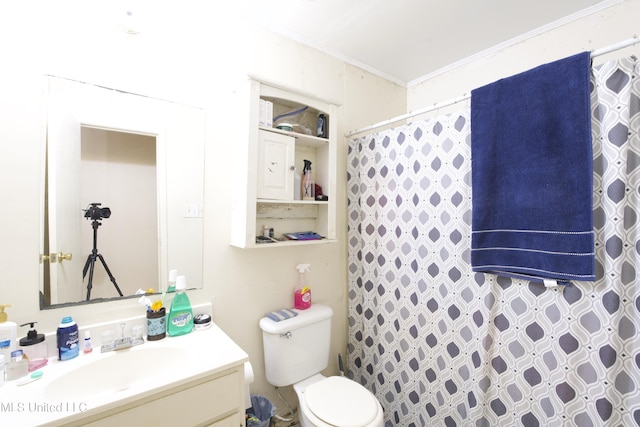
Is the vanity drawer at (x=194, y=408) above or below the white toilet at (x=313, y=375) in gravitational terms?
above

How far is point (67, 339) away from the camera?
0.95m

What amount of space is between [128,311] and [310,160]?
113 cm

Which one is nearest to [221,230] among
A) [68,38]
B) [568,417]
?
[68,38]

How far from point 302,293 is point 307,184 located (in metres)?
0.60

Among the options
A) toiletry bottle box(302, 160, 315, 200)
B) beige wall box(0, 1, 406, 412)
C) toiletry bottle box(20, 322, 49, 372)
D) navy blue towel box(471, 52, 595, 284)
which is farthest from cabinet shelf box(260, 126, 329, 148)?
toiletry bottle box(20, 322, 49, 372)

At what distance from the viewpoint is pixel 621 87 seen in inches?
34.0

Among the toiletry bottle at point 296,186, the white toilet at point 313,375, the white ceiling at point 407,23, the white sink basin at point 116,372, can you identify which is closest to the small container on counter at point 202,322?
the white sink basin at point 116,372

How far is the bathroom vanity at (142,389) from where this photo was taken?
2.34ft

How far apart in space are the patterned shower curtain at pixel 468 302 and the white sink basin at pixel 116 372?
107cm

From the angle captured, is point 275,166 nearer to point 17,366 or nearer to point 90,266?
point 90,266

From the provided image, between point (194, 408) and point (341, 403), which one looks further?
point (341, 403)

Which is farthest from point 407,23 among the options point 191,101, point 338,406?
point 338,406

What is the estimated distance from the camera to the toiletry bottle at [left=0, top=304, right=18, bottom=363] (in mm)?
861

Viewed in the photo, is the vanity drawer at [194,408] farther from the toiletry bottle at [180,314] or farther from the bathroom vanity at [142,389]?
the toiletry bottle at [180,314]
